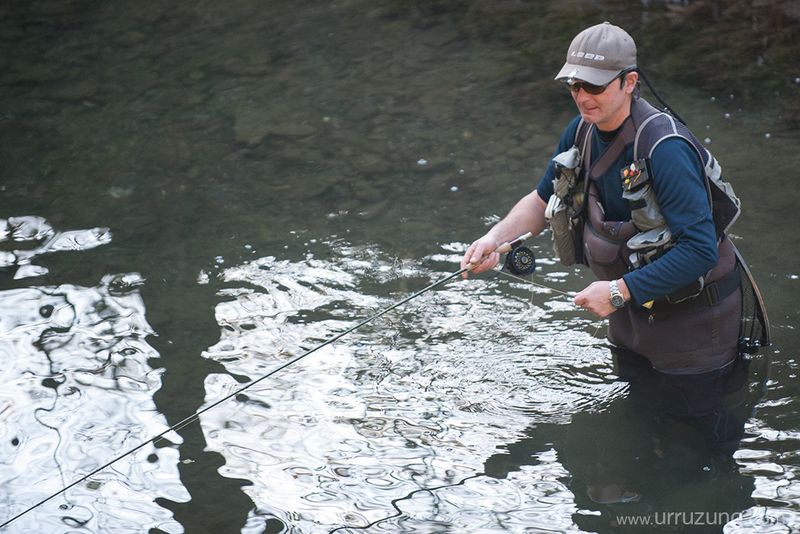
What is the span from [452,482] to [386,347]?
1.16 m

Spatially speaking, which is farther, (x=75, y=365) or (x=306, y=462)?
(x=75, y=365)

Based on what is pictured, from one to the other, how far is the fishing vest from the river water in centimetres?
29

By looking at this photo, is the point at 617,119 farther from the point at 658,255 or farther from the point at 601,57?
the point at 658,255

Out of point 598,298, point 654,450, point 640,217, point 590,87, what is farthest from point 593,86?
point 654,450

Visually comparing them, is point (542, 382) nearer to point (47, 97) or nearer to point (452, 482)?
point (452, 482)

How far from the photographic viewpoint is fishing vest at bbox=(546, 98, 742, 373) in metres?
3.47

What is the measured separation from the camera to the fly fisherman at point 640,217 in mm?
3381

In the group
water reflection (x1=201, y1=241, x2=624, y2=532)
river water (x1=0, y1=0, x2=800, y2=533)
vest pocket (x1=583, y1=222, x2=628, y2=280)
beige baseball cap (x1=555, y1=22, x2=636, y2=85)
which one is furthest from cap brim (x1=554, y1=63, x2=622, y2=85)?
water reflection (x1=201, y1=241, x2=624, y2=532)

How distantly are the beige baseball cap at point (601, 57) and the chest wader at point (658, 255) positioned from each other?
0.67 feet

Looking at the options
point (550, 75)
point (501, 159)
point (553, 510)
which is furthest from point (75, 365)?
point (550, 75)

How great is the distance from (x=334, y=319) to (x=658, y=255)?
2207 mm

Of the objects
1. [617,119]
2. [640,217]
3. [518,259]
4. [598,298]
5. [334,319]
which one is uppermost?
[617,119]

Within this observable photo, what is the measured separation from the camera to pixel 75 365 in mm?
4914

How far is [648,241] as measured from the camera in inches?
138
